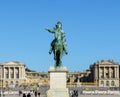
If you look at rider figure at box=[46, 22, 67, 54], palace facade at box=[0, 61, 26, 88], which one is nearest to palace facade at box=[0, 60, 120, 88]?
palace facade at box=[0, 61, 26, 88]

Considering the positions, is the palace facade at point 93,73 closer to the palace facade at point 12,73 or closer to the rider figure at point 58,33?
the palace facade at point 12,73

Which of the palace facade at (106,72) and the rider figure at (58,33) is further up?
the rider figure at (58,33)

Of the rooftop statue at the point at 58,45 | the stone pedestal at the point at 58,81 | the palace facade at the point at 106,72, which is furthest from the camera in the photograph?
the palace facade at the point at 106,72

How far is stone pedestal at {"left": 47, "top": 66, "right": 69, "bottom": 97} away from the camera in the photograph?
30.8 m

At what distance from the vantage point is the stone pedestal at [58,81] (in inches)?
1211

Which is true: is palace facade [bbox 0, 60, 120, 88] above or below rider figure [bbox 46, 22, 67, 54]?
below

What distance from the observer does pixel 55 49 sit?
3112 centimetres

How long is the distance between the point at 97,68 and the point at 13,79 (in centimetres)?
3108

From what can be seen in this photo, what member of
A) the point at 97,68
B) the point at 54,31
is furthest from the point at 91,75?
the point at 54,31

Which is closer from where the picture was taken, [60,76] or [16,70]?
[60,76]

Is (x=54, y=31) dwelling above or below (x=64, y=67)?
above

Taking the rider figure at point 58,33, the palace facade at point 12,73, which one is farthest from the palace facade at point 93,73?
the rider figure at point 58,33

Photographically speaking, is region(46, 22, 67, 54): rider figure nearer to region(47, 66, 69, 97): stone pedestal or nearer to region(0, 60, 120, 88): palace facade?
region(47, 66, 69, 97): stone pedestal

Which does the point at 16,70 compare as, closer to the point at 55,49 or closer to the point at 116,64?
the point at 116,64
